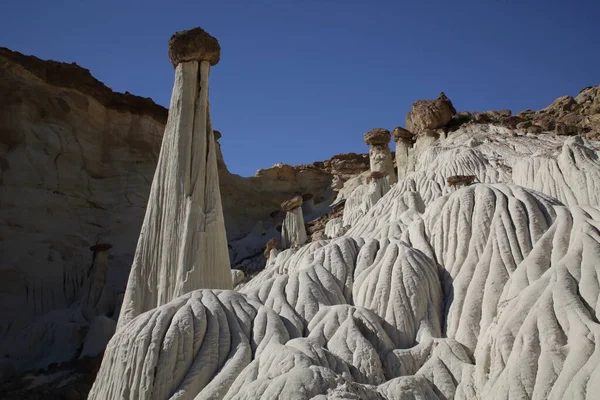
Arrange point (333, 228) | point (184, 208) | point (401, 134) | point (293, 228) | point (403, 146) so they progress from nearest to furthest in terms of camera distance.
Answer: point (184, 208) < point (333, 228) < point (293, 228) < point (401, 134) < point (403, 146)

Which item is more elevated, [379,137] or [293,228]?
[379,137]

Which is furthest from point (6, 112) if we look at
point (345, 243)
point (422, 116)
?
point (345, 243)

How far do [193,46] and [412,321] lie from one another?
11378 mm

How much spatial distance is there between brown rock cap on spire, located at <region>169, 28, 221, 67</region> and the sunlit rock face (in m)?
7.55

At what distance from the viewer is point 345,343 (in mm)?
11047

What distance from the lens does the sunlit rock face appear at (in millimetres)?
8875

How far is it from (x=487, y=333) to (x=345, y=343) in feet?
7.11

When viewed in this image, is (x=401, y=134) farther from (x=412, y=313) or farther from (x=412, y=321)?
(x=412, y=321)

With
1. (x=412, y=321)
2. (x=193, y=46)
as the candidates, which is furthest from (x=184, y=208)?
(x=412, y=321)

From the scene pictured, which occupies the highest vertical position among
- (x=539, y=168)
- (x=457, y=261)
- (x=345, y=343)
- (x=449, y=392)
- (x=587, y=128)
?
(x=587, y=128)

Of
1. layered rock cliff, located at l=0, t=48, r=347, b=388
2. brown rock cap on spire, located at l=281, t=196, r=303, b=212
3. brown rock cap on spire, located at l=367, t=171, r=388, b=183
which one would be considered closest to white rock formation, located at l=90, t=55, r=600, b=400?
layered rock cliff, located at l=0, t=48, r=347, b=388

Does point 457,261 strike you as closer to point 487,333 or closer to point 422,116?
point 487,333

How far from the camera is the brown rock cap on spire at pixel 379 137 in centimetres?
4191

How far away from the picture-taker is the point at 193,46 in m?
20.1
